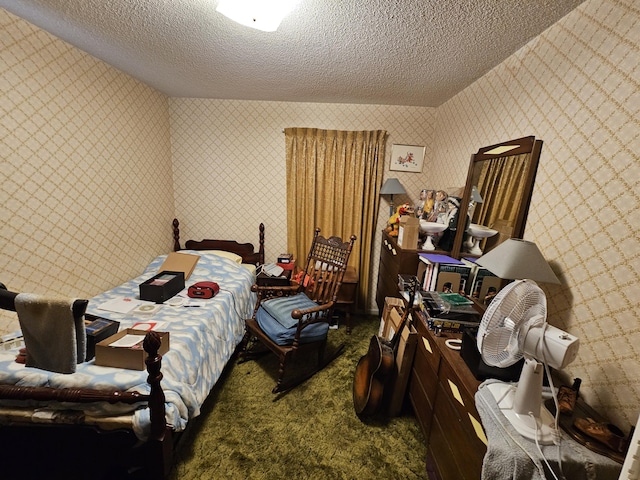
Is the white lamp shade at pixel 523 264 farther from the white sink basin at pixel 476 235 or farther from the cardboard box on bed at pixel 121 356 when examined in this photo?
the cardboard box on bed at pixel 121 356

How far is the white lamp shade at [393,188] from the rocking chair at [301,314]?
0.79 m

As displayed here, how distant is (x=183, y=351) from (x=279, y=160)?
2.30 metres

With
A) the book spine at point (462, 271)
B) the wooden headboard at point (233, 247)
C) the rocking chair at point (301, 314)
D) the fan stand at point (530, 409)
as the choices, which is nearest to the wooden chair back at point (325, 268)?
the rocking chair at point (301, 314)

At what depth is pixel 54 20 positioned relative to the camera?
165 centimetres

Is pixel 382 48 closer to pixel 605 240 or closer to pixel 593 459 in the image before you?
pixel 605 240

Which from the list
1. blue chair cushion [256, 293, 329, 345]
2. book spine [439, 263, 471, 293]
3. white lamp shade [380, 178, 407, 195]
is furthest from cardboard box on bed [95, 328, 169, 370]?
white lamp shade [380, 178, 407, 195]

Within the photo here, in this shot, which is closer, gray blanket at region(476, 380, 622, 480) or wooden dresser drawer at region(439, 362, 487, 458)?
gray blanket at region(476, 380, 622, 480)

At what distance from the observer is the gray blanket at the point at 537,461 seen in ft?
2.68

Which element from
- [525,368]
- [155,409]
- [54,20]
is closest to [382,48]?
[525,368]

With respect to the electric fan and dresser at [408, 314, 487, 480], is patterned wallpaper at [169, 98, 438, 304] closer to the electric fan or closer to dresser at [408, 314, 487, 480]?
dresser at [408, 314, 487, 480]

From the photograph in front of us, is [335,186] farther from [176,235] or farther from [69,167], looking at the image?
[69,167]

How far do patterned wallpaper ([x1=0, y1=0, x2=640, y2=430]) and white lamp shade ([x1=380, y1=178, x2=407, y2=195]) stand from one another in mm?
280

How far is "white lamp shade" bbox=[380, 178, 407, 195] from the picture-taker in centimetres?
297

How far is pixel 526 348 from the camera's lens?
96 centimetres
